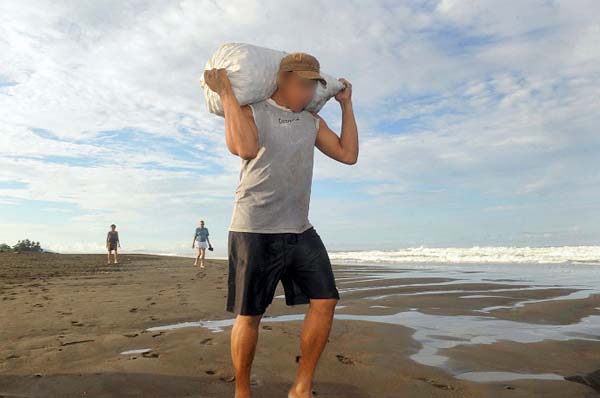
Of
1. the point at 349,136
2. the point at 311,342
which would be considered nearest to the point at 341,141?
the point at 349,136

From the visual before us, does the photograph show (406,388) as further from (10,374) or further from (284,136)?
(10,374)

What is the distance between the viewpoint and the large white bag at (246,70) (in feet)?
9.11

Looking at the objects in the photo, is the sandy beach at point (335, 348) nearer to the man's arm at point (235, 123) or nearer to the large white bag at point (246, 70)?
the man's arm at point (235, 123)

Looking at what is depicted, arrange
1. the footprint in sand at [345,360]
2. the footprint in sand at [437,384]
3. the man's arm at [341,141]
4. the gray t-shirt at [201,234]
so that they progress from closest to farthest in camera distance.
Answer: the footprint in sand at [437,384], the man's arm at [341,141], the footprint in sand at [345,360], the gray t-shirt at [201,234]

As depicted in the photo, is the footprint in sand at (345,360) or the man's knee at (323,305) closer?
the man's knee at (323,305)

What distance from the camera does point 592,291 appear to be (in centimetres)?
818

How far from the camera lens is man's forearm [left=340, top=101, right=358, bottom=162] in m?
3.18

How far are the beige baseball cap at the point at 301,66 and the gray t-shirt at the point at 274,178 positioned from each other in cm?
24

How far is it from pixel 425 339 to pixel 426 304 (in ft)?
8.53

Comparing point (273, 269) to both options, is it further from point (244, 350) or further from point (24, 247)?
point (24, 247)

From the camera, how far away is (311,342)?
2805mm

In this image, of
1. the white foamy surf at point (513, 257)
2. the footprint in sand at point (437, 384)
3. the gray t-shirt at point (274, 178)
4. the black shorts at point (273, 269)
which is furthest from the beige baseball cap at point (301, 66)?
the white foamy surf at point (513, 257)

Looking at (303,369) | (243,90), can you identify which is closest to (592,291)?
(303,369)

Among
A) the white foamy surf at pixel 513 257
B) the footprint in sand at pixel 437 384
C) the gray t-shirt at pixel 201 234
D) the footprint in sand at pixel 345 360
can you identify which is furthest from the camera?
the gray t-shirt at pixel 201 234
